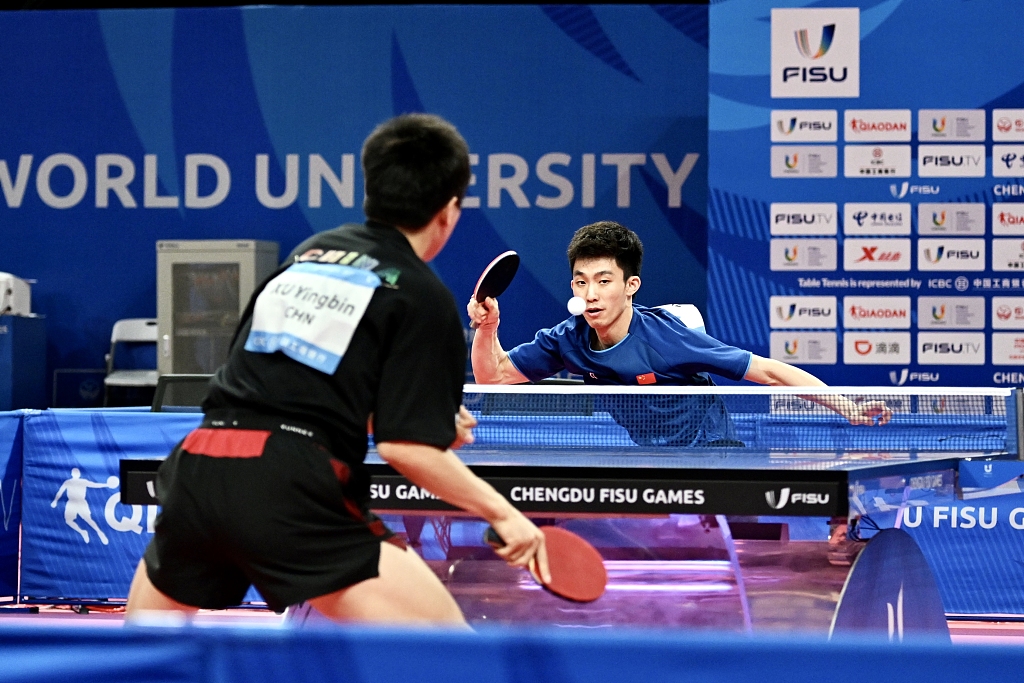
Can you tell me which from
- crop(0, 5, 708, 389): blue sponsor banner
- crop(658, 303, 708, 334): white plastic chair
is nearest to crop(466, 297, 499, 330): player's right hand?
crop(658, 303, 708, 334): white plastic chair

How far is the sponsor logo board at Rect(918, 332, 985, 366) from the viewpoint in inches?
328

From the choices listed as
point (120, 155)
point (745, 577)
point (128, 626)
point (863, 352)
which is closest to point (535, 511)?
point (745, 577)

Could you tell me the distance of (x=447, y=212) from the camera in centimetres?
230

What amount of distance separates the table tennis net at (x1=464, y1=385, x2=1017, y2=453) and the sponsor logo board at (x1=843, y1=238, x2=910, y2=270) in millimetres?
3974

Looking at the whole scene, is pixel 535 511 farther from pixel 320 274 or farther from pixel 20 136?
pixel 20 136

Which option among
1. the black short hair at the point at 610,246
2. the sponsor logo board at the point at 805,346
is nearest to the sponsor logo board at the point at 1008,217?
the sponsor logo board at the point at 805,346

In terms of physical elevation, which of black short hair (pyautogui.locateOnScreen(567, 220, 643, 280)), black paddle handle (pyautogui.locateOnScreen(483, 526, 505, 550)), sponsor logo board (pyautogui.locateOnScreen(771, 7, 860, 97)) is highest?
sponsor logo board (pyautogui.locateOnScreen(771, 7, 860, 97))

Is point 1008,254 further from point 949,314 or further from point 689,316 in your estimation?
point 689,316

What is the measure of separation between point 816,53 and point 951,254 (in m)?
1.70

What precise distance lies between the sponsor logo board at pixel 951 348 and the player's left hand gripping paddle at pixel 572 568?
257 inches

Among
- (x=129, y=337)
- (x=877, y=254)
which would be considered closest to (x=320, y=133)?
(x=129, y=337)

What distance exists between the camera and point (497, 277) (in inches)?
158

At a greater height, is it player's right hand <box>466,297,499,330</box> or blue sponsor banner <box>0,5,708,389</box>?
blue sponsor banner <box>0,5,708,389</box>

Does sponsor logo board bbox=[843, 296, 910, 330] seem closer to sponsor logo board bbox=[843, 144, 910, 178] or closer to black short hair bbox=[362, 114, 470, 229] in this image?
sponsor logo board bbox=[843, 144, 910, 178]
